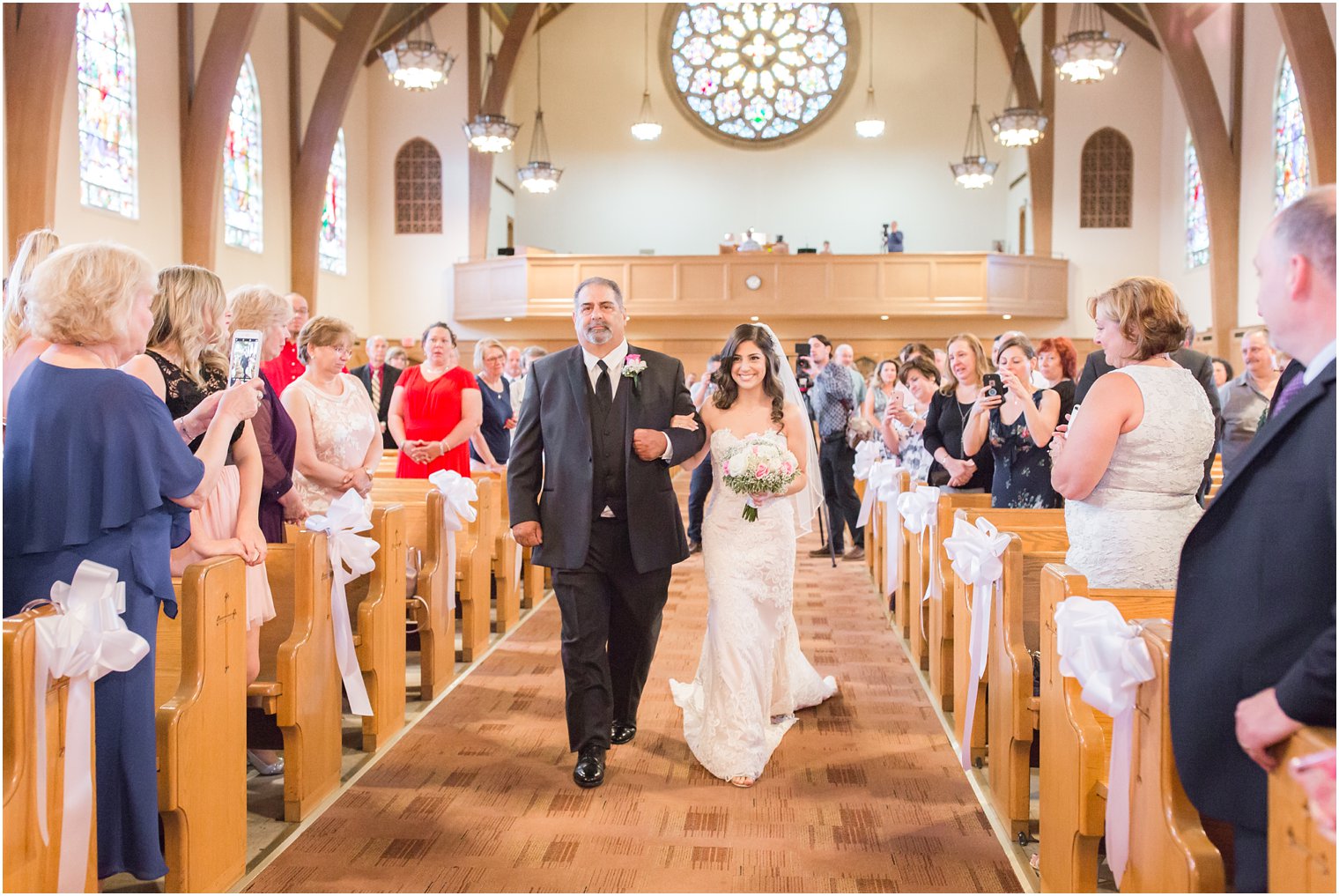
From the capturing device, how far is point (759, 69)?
20828 mm

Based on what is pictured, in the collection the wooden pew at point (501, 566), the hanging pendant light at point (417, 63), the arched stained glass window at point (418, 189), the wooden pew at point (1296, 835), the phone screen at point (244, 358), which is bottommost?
the wooden pew at point (501, 566)

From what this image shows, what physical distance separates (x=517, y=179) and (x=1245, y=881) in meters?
20.3

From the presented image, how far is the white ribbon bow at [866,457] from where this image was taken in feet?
27.3

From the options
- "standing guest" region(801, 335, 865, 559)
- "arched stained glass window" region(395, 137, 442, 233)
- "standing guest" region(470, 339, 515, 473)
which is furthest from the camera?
"arched stained glass window" region(395, 137, 442, 233)

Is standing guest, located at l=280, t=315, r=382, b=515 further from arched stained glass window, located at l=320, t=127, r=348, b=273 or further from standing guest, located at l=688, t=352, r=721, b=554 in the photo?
arched stained glass window, located at l=320, t=127, r=348, b=273

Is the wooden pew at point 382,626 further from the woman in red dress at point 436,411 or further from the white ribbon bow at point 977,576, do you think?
the white ribbon bow at point 977,576

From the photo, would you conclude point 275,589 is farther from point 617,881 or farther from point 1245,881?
point 1245,881

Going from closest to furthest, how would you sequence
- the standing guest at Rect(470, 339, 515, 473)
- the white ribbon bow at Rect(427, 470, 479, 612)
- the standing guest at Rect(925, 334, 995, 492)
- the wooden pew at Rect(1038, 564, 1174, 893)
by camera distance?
the wooden pew at Rect(1038, 564, 1174, 893)
the white ribbon bow at Rect(427, 470, 479, 612)
the standing guest at Rect(925, 334, 995, 492)
the standing guest at Rect(470, 339, 515, 473)

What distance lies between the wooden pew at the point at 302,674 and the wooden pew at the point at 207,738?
313 millimetres

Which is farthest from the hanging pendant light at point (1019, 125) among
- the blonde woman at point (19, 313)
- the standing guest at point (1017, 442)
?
the blonde woman at point (19, 313)

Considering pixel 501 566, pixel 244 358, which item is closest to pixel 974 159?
pixel 501 566

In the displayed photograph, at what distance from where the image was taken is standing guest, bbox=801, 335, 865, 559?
365 inches

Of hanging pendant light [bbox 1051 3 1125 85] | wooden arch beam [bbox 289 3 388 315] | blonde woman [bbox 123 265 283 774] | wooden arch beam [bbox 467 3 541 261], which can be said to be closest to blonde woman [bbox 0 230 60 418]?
blonde woman [bbox 123 265 283 774]

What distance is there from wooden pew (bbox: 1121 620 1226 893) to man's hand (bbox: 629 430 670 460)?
1931mm
